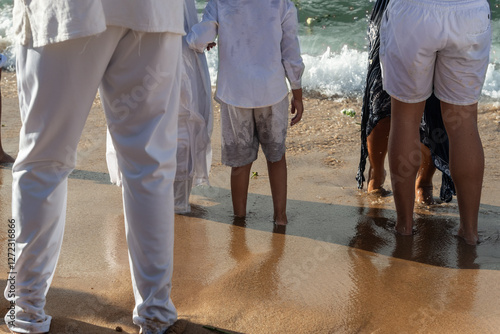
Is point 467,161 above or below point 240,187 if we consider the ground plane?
above

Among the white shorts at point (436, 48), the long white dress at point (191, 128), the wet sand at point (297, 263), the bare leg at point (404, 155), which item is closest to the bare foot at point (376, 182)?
the wet sand at point (297, 263)

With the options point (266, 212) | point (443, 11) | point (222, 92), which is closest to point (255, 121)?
point (222, 92)

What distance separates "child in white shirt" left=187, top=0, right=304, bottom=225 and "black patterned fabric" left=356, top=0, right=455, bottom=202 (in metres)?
0.55

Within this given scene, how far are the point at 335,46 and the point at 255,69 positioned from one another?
4.86 m

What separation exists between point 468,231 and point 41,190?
216 centimetres

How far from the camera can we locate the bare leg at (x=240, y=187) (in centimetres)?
360

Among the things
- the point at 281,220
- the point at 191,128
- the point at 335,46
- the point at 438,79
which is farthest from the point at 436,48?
the point at 335,46

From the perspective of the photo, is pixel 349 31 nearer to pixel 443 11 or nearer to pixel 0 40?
pixel 0 40

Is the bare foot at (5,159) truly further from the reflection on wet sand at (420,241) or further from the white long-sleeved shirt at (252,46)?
the reflection on wet sand at (420,241)

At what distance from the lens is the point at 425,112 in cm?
378

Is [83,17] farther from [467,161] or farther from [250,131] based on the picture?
[467,161]

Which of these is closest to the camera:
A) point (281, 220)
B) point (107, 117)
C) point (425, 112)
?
point (107, 117)

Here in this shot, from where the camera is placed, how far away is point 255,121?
11.8 feet

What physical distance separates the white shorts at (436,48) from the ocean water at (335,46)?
313cm
